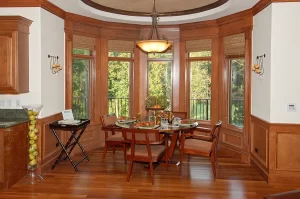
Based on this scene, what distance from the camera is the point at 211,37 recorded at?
6.45 meters

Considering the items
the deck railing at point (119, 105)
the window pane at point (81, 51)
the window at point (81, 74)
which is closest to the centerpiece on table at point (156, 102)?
the deck railing at point (119, 105)

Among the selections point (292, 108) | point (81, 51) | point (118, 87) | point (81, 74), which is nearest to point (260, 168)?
point (292, 108)

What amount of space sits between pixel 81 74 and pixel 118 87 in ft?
3.09

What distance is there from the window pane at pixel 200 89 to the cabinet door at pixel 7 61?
3818 mm

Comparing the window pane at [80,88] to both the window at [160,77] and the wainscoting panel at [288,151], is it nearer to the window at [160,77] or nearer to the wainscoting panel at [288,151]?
the window at [160,77]

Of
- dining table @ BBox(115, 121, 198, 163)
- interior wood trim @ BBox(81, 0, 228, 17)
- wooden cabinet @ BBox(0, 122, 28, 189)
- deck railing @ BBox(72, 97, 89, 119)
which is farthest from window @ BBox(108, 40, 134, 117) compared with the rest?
wooden cabinet @ BBox(0, 122, 28, 189)

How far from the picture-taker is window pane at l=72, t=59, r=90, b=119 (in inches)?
243

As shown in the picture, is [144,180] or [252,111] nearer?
[144,180]

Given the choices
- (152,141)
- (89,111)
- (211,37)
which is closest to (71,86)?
(89,111)

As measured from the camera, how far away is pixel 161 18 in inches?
255

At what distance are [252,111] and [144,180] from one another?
2305mm

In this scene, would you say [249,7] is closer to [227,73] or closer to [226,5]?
[226,5]

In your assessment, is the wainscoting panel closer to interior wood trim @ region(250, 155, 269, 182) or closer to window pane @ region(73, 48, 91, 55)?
interior wood trim @ region(250, 155, 269, 182)

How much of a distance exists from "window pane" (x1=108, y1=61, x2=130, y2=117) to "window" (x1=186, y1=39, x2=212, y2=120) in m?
1.46
